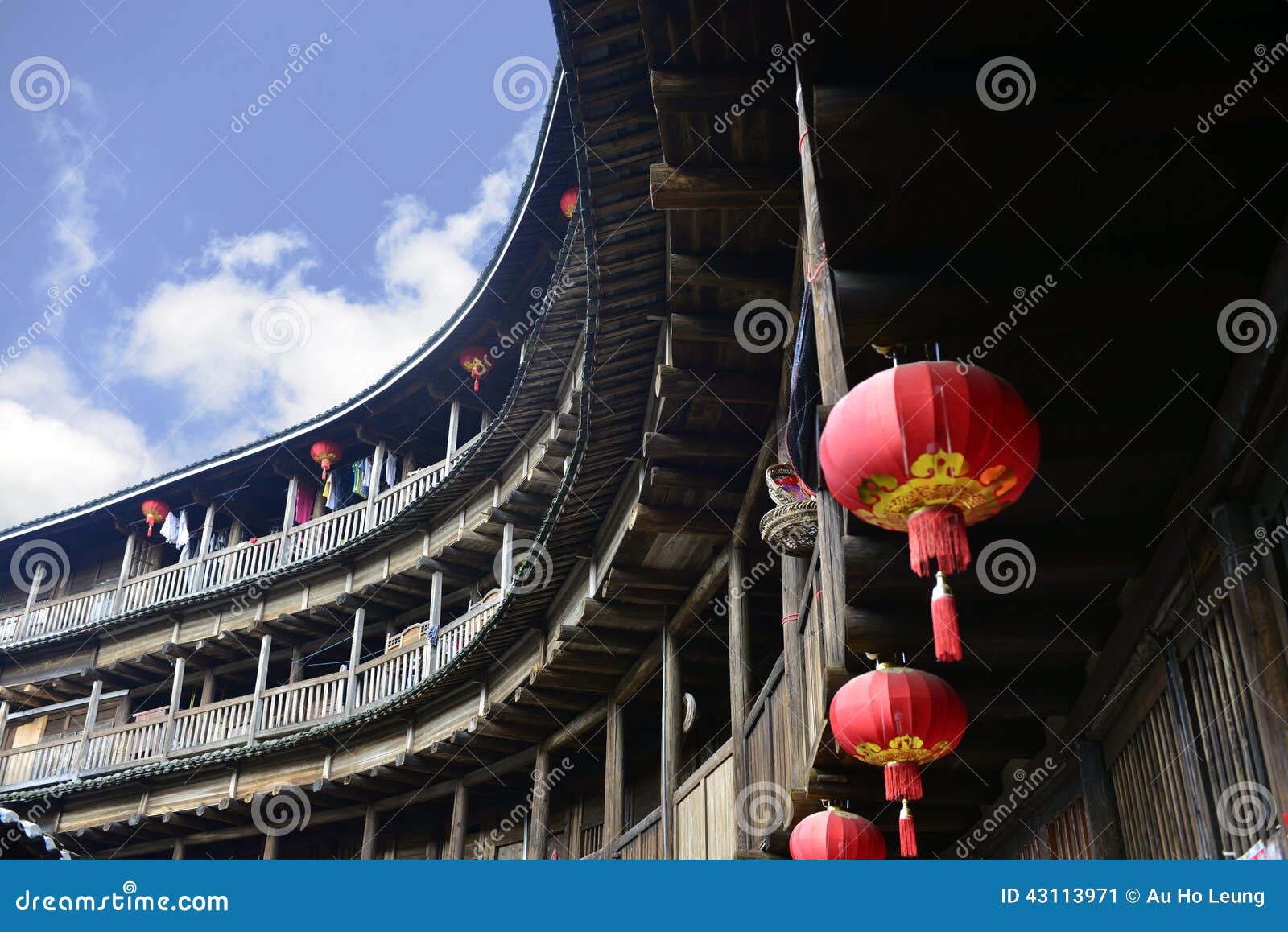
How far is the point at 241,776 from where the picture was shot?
760 inches

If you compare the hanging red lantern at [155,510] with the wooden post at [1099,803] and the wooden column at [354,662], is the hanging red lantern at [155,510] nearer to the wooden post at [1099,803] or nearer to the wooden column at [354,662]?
the wooden column at [354,662]

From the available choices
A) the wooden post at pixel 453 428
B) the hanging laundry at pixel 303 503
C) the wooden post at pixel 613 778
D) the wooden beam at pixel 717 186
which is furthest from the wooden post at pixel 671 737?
the hanging laundry at pixel 303 503

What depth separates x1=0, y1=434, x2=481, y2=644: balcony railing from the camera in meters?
20.7

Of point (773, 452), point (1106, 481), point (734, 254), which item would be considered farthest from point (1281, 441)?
point (773, 452)

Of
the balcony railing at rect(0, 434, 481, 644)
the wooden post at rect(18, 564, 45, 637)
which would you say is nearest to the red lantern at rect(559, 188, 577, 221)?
the balcony railing at rect(0, 434, 481, 644)

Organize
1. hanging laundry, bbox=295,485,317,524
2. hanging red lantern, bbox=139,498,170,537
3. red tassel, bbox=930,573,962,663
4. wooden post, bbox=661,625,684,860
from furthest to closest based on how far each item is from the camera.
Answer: hanging red lantern, bbox=139,498,170,537, hanging laundry, bbox=295,485,317,524, wooden post, bbox=661,625,684,860, red tassel, bbox=930,573,962,663

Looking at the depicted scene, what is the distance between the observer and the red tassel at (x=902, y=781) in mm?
6754

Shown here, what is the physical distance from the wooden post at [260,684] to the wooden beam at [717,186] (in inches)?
591

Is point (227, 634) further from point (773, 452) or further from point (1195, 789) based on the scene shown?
point (1195, 789)

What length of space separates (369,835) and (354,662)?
8.83 ft

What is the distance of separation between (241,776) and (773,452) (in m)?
13.3

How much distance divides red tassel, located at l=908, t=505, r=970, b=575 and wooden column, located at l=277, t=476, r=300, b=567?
18.5m

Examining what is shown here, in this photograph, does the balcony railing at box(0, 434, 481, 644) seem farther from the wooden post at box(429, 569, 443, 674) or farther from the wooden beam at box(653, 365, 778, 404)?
the wooden beam at box(653, 365, 778, 404)

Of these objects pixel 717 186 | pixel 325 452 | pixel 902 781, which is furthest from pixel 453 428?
pixel 902 781
